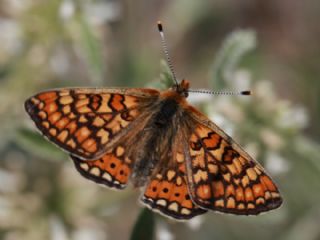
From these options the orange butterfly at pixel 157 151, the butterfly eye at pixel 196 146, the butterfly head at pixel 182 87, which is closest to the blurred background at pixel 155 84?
the butterfly head at pixel 182 87

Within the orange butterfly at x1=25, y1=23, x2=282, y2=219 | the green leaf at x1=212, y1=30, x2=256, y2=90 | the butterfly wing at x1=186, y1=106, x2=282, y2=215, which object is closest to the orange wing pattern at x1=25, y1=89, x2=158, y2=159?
the orange butterfly at x1=25, y1=23, x2=282, y2=219

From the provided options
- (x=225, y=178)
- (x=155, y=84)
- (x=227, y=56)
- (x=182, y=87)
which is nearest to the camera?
(x=225, y=178)


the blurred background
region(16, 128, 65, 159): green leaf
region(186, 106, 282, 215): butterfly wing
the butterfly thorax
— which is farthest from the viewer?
the blurred background

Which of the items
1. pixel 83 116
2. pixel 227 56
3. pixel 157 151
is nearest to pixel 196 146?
A: pixel 157 151

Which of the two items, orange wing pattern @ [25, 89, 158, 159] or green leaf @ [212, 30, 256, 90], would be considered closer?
orange wing pattern @ [25, 89, 158, 159]

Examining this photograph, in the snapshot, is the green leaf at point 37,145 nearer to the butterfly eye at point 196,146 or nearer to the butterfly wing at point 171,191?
the butterfly wing at point 171,191

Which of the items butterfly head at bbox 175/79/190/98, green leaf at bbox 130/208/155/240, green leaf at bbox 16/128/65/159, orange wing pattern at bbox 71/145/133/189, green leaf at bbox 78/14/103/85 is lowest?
green leaf at bbox 130/208/155/240

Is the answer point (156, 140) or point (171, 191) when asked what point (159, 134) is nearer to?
point (156, 140)

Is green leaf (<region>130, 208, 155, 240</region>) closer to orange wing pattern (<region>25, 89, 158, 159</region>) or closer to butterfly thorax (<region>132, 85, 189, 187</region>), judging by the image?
butterfly thorax (<region>132, 85, 189, 187</region>)
